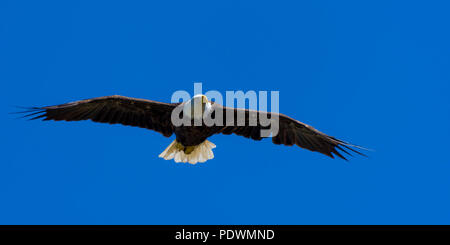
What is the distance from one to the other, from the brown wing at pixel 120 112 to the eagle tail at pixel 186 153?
57cm

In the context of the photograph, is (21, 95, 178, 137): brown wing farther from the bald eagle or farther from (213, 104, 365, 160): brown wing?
(213, 104, 365, 160): brown wing

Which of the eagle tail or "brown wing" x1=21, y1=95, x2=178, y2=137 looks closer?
"brown wing" x1=21, y1=95, x2=178, y2=137

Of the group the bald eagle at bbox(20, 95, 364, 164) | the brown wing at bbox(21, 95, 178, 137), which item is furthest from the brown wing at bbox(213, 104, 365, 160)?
the brown wing at bbox(21, 95, 178, 137)

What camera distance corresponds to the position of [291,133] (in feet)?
31.2

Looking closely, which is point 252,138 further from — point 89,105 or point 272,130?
point 89,105

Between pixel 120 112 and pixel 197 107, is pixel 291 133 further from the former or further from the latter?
pixel 120 112

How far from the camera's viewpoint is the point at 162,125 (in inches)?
374

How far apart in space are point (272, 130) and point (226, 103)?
3.27 feet

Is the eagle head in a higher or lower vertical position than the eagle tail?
higher

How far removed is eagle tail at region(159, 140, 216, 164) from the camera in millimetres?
10008

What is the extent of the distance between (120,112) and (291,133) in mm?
3059

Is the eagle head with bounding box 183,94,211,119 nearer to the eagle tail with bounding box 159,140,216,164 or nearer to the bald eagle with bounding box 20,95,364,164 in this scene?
the bald eagle with bounding box 20,95,364,164

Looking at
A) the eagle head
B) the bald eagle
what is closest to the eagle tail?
the bald eagle
